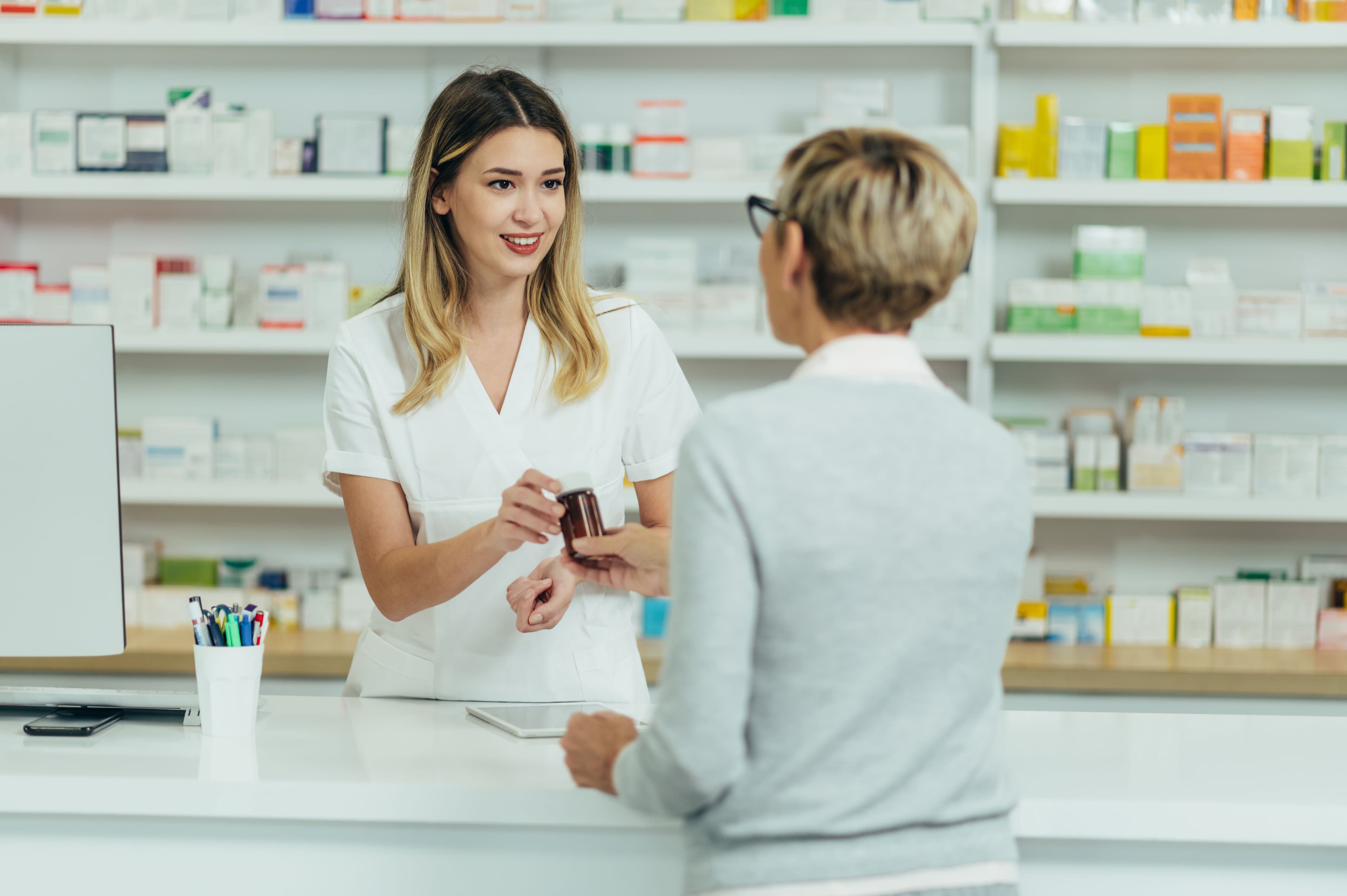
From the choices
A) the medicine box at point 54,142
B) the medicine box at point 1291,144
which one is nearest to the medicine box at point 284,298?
the medicine box at point 54,142

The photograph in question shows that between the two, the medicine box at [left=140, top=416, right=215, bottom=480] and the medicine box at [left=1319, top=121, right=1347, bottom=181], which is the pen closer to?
the medicine box at [left=140, top=416, right=215, bottom=480]

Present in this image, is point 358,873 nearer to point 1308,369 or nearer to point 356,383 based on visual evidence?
point 356,383

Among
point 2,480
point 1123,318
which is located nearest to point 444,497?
point 2,480

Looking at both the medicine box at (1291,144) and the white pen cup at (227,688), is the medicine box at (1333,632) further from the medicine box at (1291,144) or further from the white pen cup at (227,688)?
the white pen cup at (227,688)

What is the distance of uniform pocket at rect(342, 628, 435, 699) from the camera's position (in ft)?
5.47

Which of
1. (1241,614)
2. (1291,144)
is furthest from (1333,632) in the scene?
(1291,144)

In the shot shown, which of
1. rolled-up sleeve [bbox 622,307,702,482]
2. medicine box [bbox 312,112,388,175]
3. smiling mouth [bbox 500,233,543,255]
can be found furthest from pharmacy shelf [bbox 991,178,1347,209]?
smiling mouth [bbox 500,233,543,255]

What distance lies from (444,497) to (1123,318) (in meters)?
2.19

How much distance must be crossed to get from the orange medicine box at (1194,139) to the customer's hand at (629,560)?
238 centimetres

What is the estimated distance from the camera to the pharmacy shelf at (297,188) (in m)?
3.25

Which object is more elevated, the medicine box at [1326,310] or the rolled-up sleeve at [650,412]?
the medicine box at [1326,310]

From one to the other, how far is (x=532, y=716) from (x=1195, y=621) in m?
2.45

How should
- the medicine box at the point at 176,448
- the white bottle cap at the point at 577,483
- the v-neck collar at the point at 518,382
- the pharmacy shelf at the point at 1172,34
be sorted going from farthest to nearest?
1. the medicine box at the point at 176,448
2. the pharmacy shelf at the point at 1172,34
3. the v-neck collar at the point at 518,382
4. the white bottle cap at the point at 577,483

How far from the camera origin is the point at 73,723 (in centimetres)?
140
